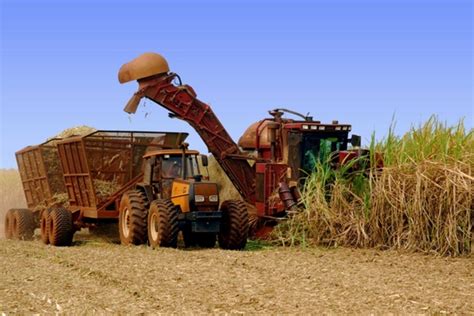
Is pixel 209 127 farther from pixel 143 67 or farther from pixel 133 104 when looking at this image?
pixel 143 67

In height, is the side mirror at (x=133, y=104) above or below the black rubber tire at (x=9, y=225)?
above

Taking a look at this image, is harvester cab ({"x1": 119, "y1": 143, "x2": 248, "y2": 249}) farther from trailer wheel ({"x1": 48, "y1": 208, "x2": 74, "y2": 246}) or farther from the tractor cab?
trailer wheel ({"x1": 48, "y1": 208, "x2": 74, "y2": 246})

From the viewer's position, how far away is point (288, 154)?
55.7 feet

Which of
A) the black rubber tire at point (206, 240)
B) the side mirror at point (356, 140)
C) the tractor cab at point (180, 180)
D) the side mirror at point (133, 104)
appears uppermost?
the side mirror at point (133, 104)

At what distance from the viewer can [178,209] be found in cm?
1463

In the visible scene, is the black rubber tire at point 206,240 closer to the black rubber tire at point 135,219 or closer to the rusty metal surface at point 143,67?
the black rubber tire at point 135,219

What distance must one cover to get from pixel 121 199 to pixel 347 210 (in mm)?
4703

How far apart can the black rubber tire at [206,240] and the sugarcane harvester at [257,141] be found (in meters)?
1.63

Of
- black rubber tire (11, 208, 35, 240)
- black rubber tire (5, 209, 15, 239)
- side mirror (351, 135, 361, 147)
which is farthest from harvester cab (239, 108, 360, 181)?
black rubber tire (5, 209, 15, 239)

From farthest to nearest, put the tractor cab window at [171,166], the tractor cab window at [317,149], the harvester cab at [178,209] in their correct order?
the tractor cab window at [317,149], the tractor cab window at [171,166], the harvester cab at [178,209]

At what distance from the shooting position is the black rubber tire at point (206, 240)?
51.1 feet

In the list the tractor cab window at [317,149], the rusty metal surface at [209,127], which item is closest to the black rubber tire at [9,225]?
the rusty metal surface at [209,127]

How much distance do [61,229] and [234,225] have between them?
4104 millimetres

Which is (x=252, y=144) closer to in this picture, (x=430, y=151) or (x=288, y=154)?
(x=288, y=154)
